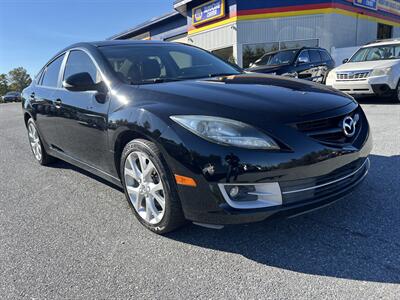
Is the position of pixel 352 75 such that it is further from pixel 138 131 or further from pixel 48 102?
pixel 138 131

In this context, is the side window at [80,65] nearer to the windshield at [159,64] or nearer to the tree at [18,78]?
the windshield at [159,64]

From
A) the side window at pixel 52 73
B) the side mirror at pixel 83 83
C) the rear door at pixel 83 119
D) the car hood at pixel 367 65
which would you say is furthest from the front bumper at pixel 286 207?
the car hood at pixel 367 65

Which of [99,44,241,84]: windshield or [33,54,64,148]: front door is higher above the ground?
[99,44,241,84]: windshield

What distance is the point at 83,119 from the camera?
129 inches

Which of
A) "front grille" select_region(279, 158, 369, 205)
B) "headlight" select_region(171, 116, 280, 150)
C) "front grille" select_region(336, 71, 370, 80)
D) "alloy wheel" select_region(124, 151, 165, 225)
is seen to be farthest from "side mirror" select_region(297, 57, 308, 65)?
"headlight" select_region(171, 116, 280, 150)

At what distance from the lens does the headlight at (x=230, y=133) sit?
217cm

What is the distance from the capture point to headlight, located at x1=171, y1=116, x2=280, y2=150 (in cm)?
217

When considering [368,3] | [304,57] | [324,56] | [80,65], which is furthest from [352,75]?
[368,3]

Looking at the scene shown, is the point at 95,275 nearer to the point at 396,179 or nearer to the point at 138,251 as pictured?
A: the point at 138,251

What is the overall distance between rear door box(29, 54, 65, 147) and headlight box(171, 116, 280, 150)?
227 centimetres

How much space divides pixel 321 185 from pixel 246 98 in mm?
792

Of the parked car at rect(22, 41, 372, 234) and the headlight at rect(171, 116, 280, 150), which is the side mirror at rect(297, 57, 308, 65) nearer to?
the parked car at rect(22, 41, 372, 234)

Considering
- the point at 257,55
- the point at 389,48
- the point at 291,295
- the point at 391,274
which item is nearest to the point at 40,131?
the point at 291,295

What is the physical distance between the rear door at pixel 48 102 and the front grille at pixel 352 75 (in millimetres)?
7002
